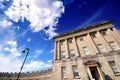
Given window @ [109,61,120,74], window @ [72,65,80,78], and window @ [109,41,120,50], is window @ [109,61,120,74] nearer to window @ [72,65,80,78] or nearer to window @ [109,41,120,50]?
window @ [109,41,120,50]

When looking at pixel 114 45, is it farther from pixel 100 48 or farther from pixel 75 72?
pixel 75 72

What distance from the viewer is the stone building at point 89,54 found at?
1972cm

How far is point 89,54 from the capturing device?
22938 millimetres

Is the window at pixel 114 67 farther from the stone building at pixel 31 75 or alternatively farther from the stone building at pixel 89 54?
the stone building at pixel 31 75

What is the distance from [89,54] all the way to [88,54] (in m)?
0.25

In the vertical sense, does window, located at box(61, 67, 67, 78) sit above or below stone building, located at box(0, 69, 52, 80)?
below

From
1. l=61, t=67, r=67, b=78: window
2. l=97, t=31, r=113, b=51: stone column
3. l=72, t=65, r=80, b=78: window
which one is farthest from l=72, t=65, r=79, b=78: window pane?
l=97, t=31, r=113, b=51: stone column

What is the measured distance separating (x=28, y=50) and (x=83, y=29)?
16.3 m

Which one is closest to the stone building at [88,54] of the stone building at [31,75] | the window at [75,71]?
the window at [75,71]

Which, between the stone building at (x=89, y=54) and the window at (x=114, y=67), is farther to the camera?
the stone building at (x=89, y=54)

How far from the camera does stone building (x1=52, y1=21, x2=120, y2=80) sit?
776 inches

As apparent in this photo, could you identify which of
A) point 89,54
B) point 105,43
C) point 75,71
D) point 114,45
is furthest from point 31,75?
point 114,45

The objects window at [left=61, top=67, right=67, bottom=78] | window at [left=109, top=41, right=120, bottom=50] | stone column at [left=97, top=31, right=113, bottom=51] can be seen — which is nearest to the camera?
window at [left=109, top=41, right=120, bottom=50]

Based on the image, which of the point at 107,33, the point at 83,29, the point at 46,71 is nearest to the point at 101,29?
the point at 107,33
